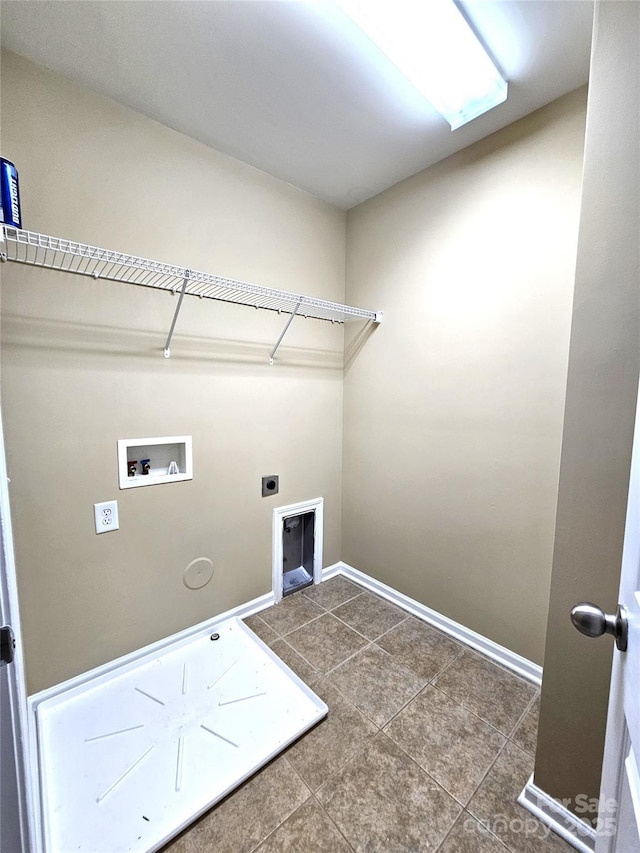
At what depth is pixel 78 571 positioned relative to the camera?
1.53 meters

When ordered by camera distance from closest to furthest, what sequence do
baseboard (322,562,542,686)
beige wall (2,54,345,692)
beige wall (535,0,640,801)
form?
beige wall (535,0,640,801) → beige wall (2,54,345,692) → baseboard (322,562,542,686)

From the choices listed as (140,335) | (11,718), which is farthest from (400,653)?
(140,335)

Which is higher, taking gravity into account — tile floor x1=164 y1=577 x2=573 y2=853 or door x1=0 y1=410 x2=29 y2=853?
door x1=0 y1=410 x2=29 y2=853

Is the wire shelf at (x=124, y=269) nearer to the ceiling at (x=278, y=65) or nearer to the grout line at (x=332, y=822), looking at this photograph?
the ceiling at (x=278, y=65)

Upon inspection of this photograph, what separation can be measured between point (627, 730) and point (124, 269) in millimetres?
2081

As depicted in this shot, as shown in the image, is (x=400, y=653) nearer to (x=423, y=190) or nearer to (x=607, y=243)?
(x=607, y=243)

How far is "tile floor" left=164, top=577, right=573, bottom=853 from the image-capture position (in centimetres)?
105

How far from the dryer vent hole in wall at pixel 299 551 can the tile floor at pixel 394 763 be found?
48 cm

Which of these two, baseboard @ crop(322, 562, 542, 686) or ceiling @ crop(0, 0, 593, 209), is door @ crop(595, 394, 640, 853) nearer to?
baseboard @ crop(322, 562, 542, 686)

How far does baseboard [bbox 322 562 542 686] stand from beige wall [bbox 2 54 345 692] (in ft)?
2.18

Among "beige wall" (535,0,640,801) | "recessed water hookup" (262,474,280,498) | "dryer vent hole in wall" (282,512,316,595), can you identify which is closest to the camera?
"beige wall" (535,0,640,801)

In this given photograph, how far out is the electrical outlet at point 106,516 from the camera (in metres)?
1.55

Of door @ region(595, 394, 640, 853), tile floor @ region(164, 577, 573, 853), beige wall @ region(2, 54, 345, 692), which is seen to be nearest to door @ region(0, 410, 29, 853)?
tile floor @ region(164, 577, 573, 853)

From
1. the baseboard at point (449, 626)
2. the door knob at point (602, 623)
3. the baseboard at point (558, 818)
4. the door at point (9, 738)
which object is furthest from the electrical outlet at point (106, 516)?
the baseboard at point (558, 818)
